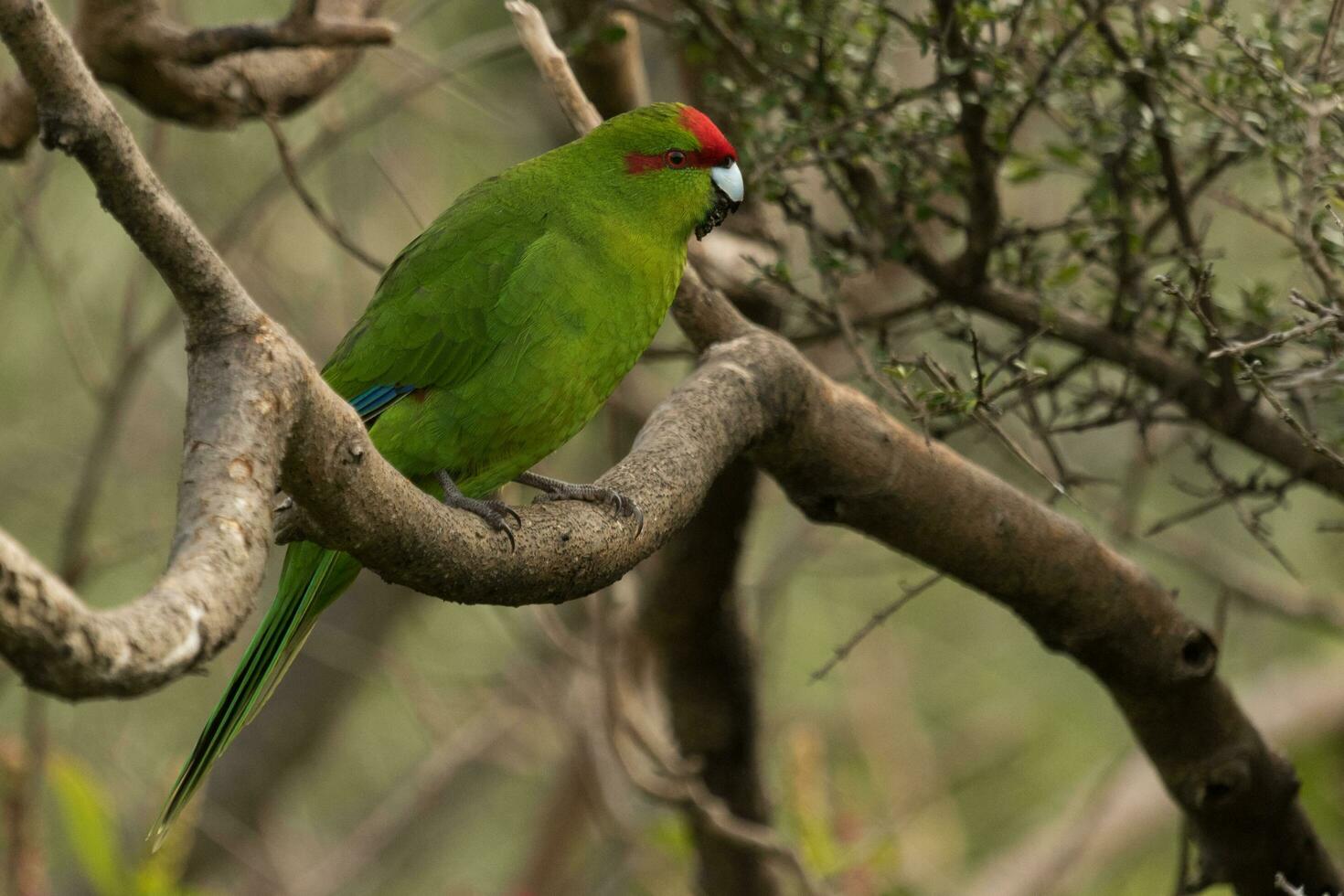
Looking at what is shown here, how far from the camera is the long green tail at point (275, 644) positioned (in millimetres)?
2215

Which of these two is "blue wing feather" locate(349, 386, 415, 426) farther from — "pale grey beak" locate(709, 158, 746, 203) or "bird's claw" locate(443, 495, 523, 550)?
"pale grey beak" locate(709, 158, 746, 203)

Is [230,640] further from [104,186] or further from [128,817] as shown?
[128,817]

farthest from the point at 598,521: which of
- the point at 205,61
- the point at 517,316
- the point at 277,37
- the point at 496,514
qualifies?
the point at 205,61

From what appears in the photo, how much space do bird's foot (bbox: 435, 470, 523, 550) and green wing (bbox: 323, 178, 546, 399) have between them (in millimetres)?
194

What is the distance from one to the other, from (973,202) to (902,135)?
0.63ft

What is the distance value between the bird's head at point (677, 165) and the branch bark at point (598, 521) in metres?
0.17

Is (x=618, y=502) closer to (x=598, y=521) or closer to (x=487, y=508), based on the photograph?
(x=598, y=521)

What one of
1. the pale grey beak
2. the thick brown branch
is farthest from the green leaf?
the pale grey beak

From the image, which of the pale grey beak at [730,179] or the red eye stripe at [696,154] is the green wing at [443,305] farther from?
the pale grey beak at [730,179]

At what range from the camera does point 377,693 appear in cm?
821

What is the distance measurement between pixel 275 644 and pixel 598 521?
0.77 m

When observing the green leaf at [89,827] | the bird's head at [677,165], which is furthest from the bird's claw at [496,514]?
the green leaf at [89,827]

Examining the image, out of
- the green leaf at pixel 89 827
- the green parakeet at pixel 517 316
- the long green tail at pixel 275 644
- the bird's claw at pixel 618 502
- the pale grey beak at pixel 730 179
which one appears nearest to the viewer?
the bird's claw at pixel 618 502

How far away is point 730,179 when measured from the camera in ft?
9.18
